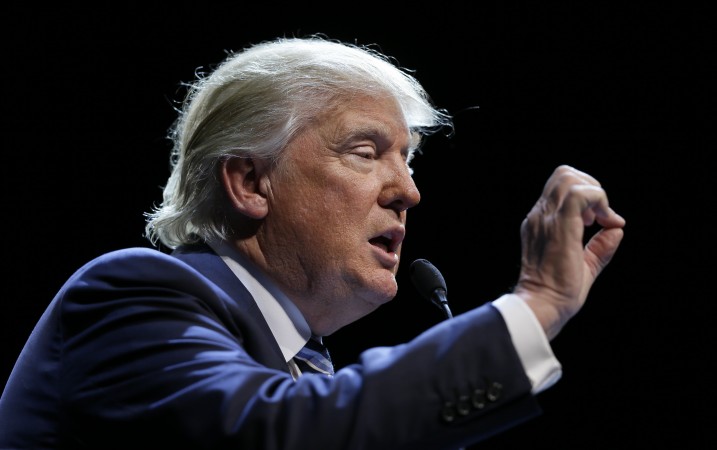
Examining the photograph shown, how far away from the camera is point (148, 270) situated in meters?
1.52

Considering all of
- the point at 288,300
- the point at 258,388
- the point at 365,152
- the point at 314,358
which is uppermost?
the point at 365,152

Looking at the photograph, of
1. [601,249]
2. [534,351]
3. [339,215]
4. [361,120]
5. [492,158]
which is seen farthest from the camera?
[492,158]

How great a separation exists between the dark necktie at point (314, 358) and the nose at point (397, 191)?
0.43 m

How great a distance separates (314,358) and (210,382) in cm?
86

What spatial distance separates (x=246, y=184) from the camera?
7.16ft

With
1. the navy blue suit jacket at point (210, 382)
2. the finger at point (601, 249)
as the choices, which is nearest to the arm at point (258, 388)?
the navy blue suit jacket at point (210, 382)

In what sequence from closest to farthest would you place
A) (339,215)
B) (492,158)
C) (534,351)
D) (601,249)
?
(534,351)
(601,249)
(339,215)
(492,158)

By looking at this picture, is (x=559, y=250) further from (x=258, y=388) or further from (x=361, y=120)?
(x=361, y=120)

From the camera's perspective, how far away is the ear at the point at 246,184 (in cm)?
213

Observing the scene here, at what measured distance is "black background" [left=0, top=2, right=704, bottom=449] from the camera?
10.9 ft

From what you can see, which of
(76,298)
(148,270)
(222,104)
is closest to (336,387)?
(148,270)

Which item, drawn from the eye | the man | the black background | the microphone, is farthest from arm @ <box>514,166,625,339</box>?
the black background

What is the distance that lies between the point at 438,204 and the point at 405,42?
2.47 feet

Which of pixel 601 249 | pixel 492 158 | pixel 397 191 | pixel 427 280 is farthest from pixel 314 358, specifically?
pixel 492 158
